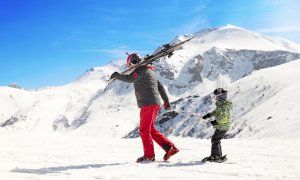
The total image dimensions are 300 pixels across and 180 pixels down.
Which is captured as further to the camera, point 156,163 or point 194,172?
point 156,163

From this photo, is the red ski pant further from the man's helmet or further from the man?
the man's helmet

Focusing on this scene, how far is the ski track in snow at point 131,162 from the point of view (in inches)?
304

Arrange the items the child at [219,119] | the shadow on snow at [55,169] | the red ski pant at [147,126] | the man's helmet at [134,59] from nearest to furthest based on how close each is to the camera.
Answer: the shadow on snow at [55,169], the child at [219,119], the red ski pant at [147,126], the man's helmet at [134,59]

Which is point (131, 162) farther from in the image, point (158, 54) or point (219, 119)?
point (158, 54)

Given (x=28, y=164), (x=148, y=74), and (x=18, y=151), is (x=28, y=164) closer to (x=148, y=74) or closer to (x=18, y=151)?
(x=18, y=151)

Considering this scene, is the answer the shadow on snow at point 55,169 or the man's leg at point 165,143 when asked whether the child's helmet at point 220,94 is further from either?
the shadow on snow at point 55,169

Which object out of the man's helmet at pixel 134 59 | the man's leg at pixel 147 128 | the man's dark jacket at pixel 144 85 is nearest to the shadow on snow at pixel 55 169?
the man's leg at pixel 147 128

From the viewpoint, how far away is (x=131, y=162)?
9.86m

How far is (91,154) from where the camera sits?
11.5 meters

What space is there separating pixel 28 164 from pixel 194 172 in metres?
3.79

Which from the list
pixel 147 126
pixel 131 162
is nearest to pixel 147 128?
pixel 147 126

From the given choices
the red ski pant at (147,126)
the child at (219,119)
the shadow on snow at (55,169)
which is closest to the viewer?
the shadow on snow at (55,169)

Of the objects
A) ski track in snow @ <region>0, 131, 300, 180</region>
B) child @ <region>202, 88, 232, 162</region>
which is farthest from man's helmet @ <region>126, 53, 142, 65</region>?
ski track in snow @ <region>0, 131, 300, 180</region>

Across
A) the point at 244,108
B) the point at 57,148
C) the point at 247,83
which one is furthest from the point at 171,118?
the point at 57,148
